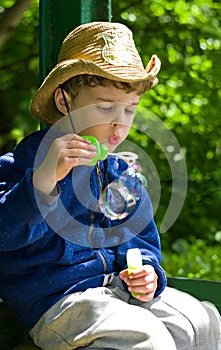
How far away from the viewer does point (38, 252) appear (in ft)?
8.03

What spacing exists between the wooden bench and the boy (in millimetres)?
195

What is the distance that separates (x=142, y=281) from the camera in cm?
248

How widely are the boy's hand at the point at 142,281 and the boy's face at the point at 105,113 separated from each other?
361mm

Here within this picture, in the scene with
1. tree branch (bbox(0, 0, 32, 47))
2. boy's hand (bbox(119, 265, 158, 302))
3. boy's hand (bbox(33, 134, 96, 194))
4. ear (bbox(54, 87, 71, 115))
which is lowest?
tree branch (bbox(0, 0, 32, 47))

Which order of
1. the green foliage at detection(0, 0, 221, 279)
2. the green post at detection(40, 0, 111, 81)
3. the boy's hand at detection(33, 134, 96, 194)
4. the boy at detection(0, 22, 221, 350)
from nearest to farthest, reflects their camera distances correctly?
the boy's hand at detection(33, 134, 96, 194) → the boy at detection(0, 22, 221, 350) → the green post at detection(40, 0, 111, 81) → the green foliage at detection(0, 0, 221, 279)

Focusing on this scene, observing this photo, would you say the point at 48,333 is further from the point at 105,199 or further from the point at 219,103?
the point at 219,103

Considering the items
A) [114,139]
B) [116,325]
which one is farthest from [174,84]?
[116,325]

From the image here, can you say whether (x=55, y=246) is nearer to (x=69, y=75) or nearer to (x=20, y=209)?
(x=20, y=209)

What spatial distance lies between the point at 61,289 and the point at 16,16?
2.08 metres

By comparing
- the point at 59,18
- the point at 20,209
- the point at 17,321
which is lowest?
the point at 17,321

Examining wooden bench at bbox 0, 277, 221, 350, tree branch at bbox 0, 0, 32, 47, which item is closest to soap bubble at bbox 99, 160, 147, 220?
wooden bench at bbox 0, 277, 221, 350

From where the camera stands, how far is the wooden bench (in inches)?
105

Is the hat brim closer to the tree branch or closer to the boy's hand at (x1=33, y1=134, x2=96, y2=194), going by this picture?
the boy's hand at (x1=33, y1=134, x2=96, y2=194)

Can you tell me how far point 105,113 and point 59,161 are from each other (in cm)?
28
